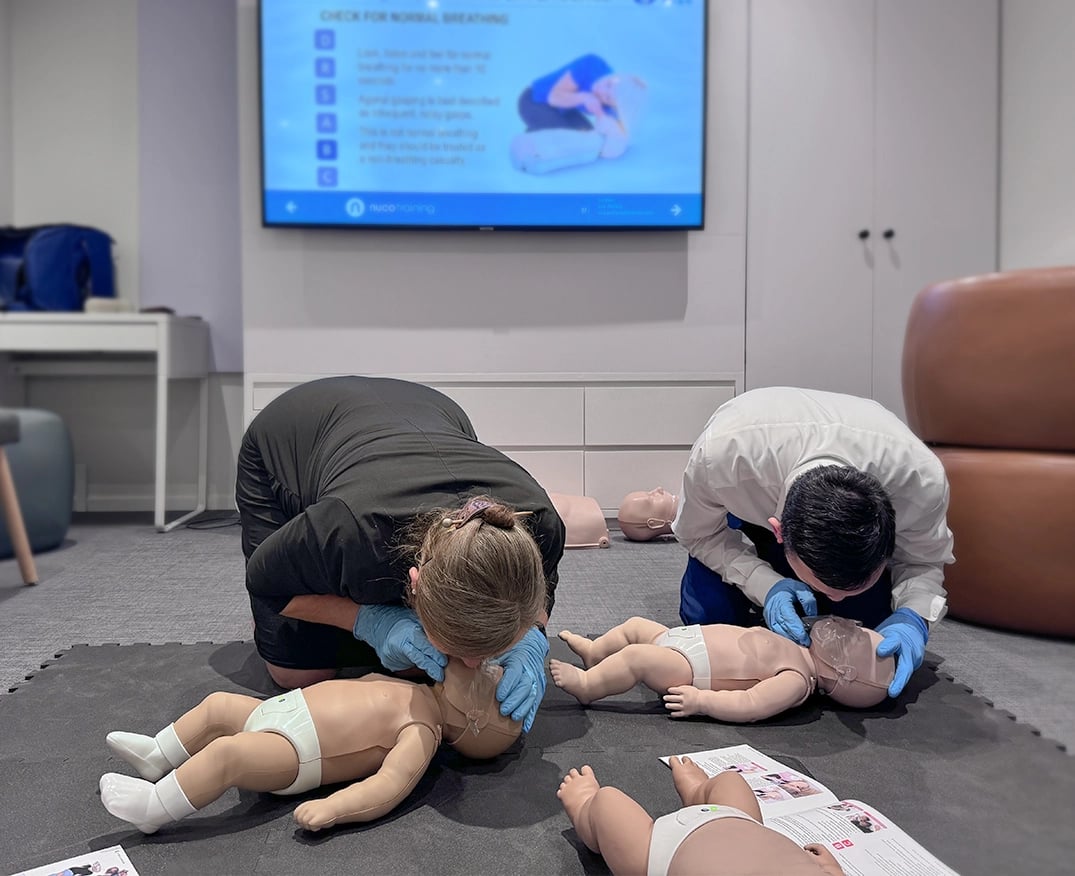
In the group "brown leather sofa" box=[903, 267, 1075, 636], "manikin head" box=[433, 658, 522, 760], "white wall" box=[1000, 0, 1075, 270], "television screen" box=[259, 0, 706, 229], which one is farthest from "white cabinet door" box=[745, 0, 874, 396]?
"manikin head" box=[433, 658, 522, 760]

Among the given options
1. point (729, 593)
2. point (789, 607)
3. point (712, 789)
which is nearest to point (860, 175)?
point (729, 593)

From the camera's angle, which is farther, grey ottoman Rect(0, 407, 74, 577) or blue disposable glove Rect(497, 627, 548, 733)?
grey ottoman Rect(0, 407, 74, 577)

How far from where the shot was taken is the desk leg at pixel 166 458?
2818mm

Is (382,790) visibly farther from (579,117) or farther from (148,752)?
(579,117)

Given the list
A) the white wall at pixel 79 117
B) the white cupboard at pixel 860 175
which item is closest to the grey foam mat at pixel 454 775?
the white cupboard at pixel 860 175

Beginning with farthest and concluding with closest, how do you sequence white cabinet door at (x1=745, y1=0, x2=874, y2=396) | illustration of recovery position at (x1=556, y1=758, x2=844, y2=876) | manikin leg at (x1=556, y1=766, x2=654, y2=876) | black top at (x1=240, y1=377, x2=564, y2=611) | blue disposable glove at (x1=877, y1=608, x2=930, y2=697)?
white cabinet door at (x1=745, y1=0, x2=874, y2=396) → blue disposable glove at (x1=877, y1=608, x2=930, y2=697) → black top at (x1=240, y1=377, x2=564, y2=611) → manikin leg at (x1=556, y1=766, x2=654, y2=876) → illustration of recovery position at (x1=556, y1=758, x2=844, y2=876)

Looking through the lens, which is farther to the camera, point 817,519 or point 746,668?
point 746,668

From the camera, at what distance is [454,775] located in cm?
111

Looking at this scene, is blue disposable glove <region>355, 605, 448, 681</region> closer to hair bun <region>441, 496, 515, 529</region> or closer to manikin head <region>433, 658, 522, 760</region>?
manikin head <region>433, 658, 522, 760</region>

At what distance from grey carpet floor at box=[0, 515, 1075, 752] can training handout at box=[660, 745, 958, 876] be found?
298mm

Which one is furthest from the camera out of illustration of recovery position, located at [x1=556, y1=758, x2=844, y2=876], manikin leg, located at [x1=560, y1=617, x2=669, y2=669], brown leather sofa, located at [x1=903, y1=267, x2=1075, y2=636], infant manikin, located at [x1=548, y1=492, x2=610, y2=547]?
infant manikin, located at [x1=548, y1=492, x2=610, y2=547]

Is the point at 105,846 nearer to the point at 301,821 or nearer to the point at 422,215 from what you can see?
the point at 301,821

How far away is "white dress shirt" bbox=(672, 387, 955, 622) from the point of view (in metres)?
1.37

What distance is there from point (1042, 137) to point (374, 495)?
1.31m
